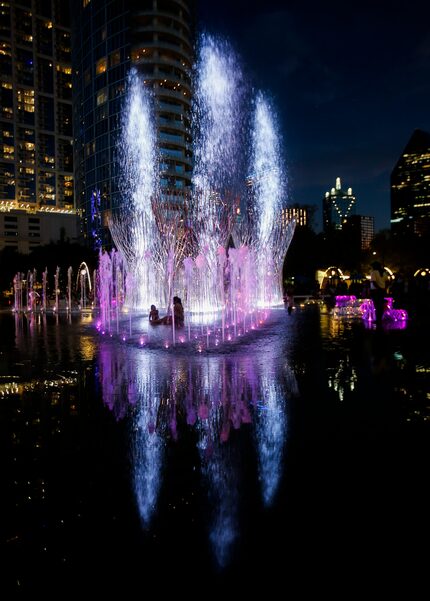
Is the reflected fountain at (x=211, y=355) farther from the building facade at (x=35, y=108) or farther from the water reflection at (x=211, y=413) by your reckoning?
the building facade at (x=35, y=108)

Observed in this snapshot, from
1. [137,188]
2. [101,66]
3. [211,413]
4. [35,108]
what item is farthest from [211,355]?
[35,108]

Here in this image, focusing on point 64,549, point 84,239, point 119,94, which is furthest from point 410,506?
point 84,239

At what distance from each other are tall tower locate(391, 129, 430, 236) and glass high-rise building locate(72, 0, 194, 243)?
5755 centimetres

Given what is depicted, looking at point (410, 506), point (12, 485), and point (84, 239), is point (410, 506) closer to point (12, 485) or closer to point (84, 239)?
point (12, 485)

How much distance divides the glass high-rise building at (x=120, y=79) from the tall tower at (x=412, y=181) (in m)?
57.6

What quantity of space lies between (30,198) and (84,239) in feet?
122

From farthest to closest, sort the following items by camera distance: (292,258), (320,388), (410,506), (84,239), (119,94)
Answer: (84,239), (119,94), (292,258), (320,388), (410,506)

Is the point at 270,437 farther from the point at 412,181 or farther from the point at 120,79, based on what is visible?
the point at 412,181

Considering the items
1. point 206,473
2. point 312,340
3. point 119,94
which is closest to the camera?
point 206,473

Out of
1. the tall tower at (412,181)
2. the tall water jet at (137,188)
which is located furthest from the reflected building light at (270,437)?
the tall tower at (412,181)

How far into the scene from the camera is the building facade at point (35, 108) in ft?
348

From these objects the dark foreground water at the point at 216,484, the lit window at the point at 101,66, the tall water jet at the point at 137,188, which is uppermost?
the lit window at the point at 101,66

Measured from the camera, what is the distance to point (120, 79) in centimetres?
7281

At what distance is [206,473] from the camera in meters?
3.55
